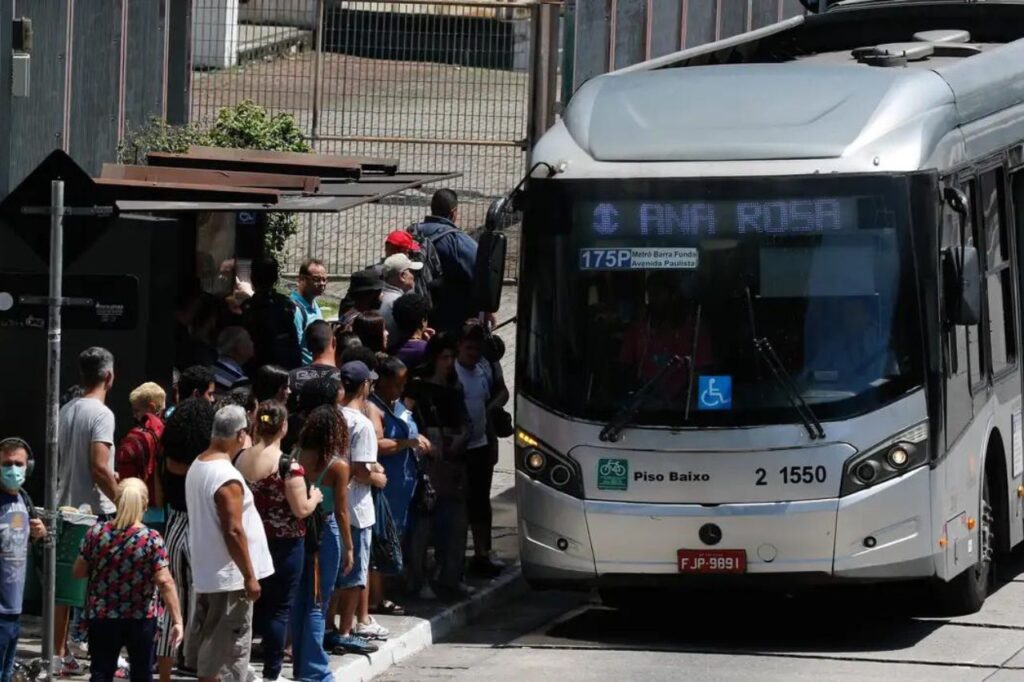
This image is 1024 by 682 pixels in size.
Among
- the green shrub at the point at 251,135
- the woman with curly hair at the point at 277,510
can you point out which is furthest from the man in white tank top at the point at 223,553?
the green shrub at the point at 251,135

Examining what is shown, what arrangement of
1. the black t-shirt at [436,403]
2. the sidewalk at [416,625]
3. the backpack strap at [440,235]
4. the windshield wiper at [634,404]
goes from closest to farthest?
the sidewalk at [416,625], the windshield wiper at [634,404], the black t-shirt at [436,403], the backpack strap at [440,235]

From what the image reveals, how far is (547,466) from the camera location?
1219 centimetres

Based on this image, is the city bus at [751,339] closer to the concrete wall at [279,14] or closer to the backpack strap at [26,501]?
the backpack strap at [26,501]

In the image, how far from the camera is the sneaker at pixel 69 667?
1077 centimetres

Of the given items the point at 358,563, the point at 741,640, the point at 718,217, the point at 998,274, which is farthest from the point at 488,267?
the point at 998,274

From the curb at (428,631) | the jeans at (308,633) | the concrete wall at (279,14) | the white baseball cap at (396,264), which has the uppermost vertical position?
the concrete wall at (279,14)

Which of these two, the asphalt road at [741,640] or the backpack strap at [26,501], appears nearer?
the backpack strap at [26,501]

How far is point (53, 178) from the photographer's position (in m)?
9.87

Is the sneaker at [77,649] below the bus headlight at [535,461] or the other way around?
below

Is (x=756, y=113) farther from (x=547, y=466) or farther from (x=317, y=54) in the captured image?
(x=317, y=54)

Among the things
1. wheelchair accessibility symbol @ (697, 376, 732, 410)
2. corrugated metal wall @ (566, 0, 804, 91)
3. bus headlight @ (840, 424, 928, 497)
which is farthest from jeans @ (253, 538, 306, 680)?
corrugated metal wall @ (566, 0, 804, 91)

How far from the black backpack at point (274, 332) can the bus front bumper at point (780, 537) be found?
9.49 ft

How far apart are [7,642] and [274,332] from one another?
474 cm

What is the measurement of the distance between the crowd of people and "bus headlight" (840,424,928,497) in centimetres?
266
